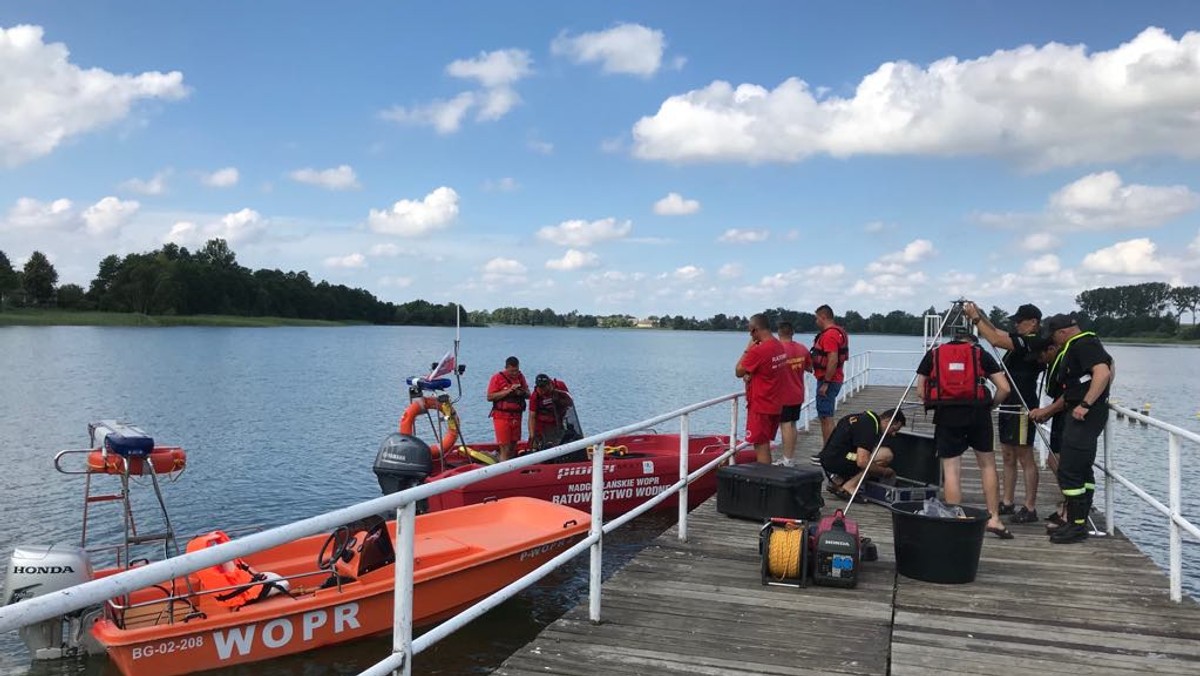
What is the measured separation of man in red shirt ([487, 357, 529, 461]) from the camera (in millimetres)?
11820

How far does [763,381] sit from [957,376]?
2.28 meters

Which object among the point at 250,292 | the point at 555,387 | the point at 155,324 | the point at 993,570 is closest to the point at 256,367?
the point at 555,387

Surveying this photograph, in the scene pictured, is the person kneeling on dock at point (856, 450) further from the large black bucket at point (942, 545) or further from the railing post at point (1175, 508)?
the railing post at point (1175, 508)

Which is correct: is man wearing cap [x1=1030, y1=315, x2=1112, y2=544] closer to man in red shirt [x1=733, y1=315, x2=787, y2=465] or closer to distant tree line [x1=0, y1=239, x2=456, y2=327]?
man in red shirt [x1=733, y1=315, x2=787, y2=465]

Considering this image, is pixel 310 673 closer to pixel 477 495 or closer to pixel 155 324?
pixel 477 495

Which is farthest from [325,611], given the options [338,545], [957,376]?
[957,376]

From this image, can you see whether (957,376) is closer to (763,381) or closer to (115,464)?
(763,381)

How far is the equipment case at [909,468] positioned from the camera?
816 cm

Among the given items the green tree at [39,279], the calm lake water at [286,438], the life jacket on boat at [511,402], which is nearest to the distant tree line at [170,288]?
the green tree at [39,279]

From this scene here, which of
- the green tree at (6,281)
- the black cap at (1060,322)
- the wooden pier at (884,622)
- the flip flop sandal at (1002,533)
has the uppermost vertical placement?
the green tree at (6,281)

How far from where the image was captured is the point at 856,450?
803 cm

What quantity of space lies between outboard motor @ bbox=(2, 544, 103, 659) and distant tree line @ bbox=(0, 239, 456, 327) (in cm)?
8830

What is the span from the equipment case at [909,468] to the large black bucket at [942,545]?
240cm

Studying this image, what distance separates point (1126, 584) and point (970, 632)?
1673mm
